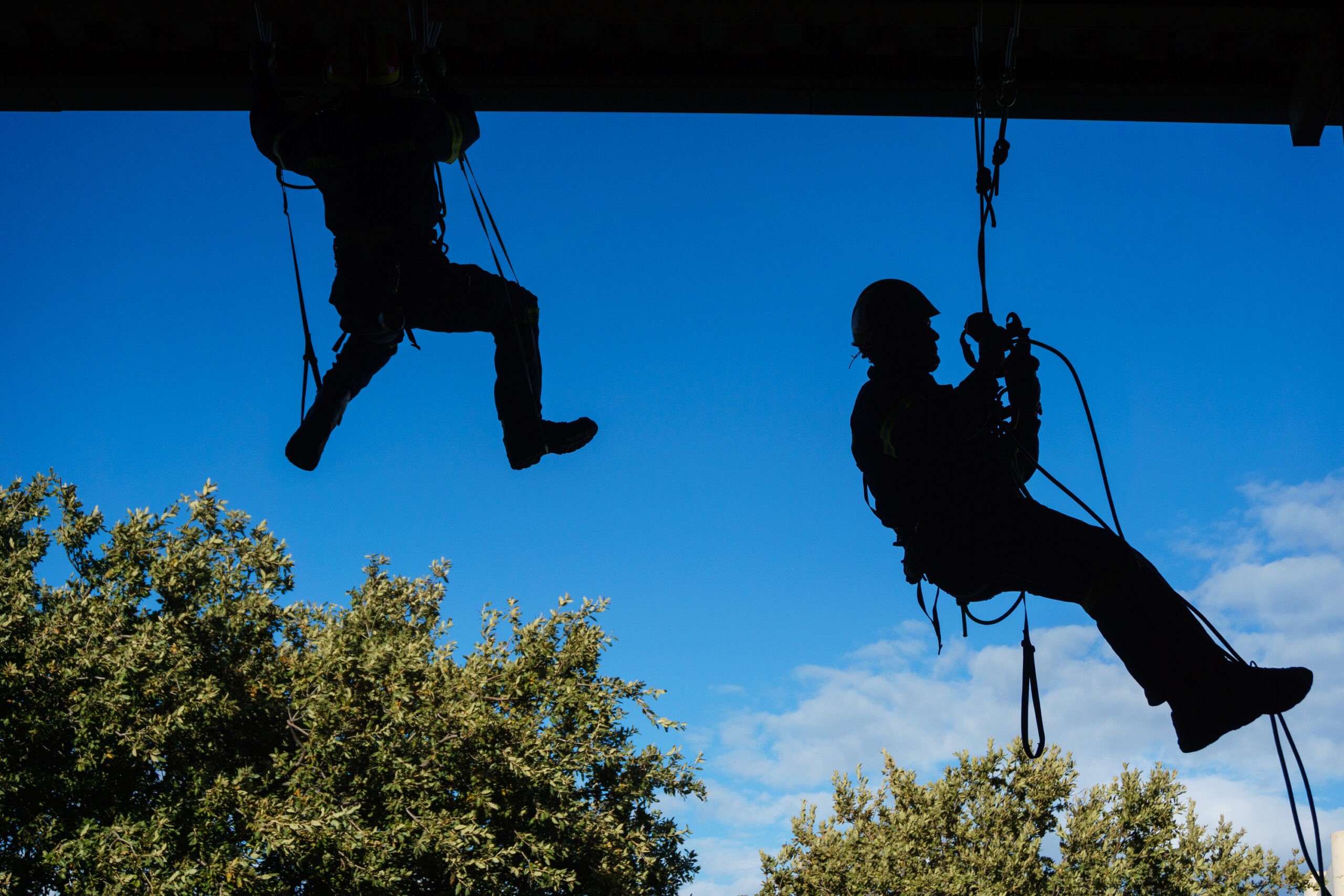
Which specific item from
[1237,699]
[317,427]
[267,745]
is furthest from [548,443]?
[267,745]

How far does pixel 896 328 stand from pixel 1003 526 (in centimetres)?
103

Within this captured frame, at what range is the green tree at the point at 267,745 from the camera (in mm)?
13852

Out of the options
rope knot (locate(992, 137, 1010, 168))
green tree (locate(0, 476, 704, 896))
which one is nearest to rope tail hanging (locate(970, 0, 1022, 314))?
rope knot (locate(992, 137, 1010, 168))

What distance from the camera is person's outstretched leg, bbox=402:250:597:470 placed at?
16.0ft

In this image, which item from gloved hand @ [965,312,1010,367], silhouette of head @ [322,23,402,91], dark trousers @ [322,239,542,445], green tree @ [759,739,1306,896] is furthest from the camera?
green tree @ [759,739,1306,896]

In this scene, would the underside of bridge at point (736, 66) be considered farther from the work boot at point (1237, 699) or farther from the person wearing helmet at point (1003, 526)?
the work boot at point (1237, 699)

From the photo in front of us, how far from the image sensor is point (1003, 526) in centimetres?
438

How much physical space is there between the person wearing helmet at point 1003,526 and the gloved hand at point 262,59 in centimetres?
286

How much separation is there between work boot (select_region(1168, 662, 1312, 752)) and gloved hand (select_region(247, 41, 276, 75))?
4.43 metres

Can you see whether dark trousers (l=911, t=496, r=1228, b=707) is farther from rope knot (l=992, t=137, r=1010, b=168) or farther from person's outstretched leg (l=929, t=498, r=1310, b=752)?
rope knot (l=992, t=137, r=1010, b=168)

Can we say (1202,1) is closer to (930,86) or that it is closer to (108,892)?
(930,86)

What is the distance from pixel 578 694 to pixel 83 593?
25.4 ft

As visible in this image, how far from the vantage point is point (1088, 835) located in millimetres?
24781

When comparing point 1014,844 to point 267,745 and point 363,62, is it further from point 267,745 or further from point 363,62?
point 363,62
